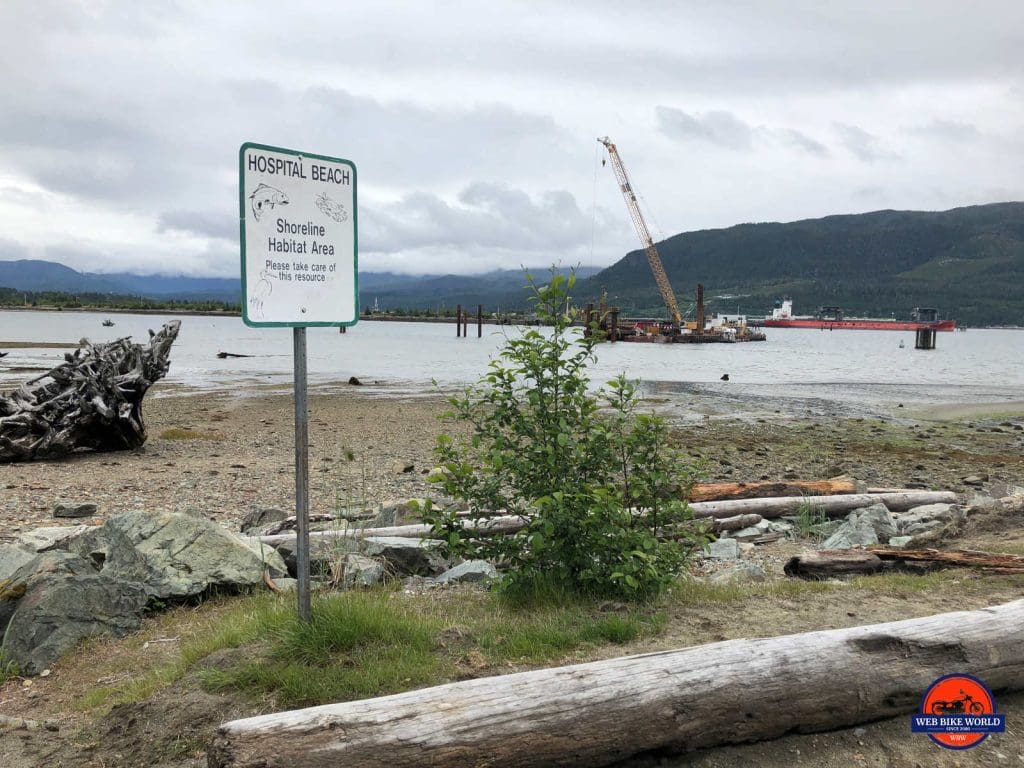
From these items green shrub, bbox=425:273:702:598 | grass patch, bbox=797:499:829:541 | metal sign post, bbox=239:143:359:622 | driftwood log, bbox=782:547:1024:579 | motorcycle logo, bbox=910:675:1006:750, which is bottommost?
grass patch, bbox=797:499:829:541

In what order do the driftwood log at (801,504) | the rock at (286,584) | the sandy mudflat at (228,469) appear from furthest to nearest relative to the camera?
the sandy mudflat at (228,469) < the driftwood log at (801,504) < the rock at (286,584)

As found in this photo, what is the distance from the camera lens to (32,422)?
14641mm

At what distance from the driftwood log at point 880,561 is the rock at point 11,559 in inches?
256

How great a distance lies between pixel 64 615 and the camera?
17.5 ft

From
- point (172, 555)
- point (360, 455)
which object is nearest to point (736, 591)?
point (172, 555)

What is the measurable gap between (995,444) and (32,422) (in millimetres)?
22688

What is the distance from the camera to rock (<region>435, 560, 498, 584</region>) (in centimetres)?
701

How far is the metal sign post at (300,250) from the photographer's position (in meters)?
3.96

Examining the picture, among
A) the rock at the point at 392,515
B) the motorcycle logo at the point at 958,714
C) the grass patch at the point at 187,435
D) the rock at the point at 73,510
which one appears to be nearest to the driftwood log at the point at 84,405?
the grass patch at the point at 187,435

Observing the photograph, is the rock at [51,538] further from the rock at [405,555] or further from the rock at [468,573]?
the rock at [468,573]

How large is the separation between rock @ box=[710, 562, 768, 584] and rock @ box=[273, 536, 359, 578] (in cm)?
321

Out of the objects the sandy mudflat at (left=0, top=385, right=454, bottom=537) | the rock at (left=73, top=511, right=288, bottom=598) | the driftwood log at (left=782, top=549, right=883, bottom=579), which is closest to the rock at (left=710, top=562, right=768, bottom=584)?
the driftwood log at (left=782, top=549, right=883, bottom=579)

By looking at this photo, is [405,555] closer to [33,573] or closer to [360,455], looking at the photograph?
[33,573]

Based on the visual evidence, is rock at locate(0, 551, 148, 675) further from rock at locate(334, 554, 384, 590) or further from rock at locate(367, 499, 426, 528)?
rock at locate(367, 499, 426, 528)
